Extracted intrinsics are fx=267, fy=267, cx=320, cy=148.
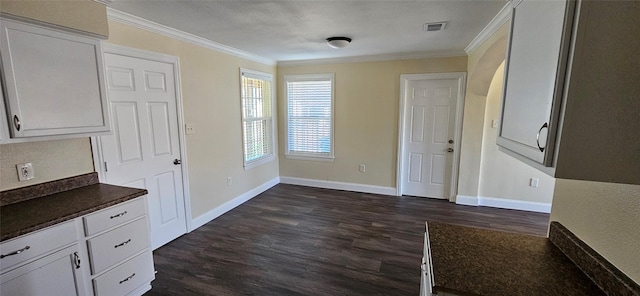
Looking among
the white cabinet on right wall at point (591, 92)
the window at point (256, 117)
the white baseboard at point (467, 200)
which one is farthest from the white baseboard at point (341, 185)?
the white cabinet on right wall at point (591, 92)

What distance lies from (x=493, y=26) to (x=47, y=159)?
13.0ft

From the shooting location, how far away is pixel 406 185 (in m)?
4.63

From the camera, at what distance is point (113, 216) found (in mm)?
1868

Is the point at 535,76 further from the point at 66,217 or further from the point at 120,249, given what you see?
the point at 120,249

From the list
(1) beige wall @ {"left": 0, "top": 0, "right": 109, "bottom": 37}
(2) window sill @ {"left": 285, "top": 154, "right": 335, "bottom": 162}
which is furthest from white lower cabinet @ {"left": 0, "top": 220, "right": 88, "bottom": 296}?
(2) window sill @ {"left": 285, "top": 154, "right": 335, "bottom": 162}

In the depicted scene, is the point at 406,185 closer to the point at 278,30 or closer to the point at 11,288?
the point at 278,30

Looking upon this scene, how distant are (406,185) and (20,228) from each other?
4.46 m

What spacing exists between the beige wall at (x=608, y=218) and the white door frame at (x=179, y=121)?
10.7ft

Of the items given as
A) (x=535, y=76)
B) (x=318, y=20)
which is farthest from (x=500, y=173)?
(x=535, y=76)

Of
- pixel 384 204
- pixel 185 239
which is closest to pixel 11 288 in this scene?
pixel 185 239

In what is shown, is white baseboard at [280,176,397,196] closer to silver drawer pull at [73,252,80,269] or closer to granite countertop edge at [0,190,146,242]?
granite countertop edge at [0,190,146,242]

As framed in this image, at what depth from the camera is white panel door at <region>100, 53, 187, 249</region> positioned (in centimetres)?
243

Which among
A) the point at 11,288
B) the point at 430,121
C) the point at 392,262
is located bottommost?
the point at 392,262

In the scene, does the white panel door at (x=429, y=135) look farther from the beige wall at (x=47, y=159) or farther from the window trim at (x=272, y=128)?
the beige wall at (x=47, y=159)
